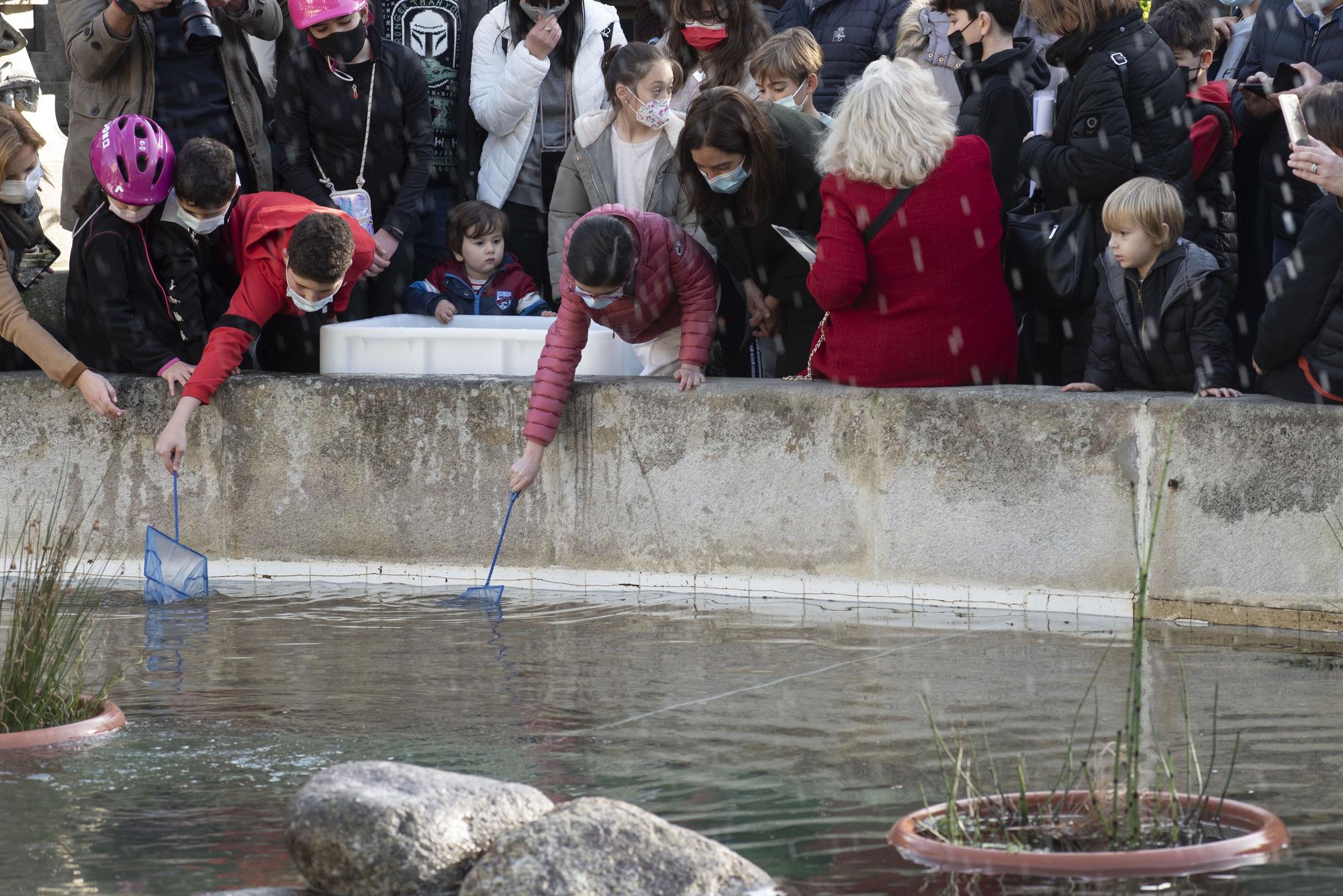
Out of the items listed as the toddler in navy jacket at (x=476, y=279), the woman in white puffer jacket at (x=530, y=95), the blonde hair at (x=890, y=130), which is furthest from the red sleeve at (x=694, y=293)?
the woman in white puffer jacket at (x=530, y=95)

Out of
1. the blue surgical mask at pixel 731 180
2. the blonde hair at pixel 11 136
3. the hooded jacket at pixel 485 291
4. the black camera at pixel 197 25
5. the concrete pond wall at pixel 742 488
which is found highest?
the black camera at pixel 197 25

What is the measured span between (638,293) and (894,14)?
2479 mm

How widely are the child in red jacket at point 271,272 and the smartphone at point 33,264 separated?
Answer: 1014mm

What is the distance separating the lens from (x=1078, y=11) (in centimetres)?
757

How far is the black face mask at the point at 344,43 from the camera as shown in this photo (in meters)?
8.81

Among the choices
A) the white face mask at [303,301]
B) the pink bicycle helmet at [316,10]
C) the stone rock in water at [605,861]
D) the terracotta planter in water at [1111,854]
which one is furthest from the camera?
the pink bicycle helmet at [316,10]

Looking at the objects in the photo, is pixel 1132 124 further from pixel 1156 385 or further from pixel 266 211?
pixel 266 211

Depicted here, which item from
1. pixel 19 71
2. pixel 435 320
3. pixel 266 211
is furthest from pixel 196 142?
pixel 19 71

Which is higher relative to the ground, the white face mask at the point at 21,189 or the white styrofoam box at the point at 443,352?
the white face mask at the point at 21,189

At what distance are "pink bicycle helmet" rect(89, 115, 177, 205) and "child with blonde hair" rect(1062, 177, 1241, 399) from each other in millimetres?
3944

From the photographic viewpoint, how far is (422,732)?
18.8ft

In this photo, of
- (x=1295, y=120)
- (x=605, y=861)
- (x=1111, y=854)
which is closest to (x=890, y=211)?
(x=1295, y=120)

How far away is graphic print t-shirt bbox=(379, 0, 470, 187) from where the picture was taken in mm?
9570

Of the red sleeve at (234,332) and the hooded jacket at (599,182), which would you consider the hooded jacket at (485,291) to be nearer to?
the hooded jacket at (599,182)
